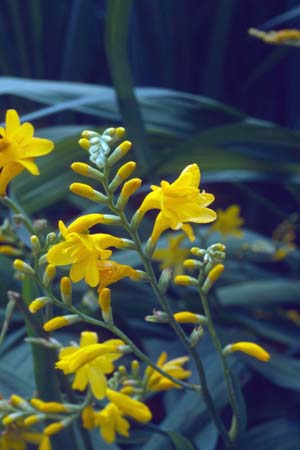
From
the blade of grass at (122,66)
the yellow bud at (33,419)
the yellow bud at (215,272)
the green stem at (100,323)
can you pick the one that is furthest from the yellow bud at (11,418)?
the blade of grass at (122,66)

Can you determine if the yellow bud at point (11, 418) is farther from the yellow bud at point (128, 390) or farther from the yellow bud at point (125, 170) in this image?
the yellow bud at point (125, 170)

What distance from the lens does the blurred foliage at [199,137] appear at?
1051mm

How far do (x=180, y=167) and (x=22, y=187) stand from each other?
27 centimetres

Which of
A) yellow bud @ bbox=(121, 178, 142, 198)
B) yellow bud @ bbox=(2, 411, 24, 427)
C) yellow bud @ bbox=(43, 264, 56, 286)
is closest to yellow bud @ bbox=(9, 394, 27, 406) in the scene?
yellow bud @ bbox=(2, 411, 24, 427)

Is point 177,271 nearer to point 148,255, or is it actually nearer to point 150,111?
point 150,111

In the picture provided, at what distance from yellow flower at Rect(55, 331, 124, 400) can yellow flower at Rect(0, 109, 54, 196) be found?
0.51ft

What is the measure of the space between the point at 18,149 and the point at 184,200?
166 millimetres

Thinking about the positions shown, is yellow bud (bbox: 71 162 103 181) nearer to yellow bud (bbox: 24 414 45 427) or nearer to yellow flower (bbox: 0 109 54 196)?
yellow flower (bbox: 0 109 54 196)

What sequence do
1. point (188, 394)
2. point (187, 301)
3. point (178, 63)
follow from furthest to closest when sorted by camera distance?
point (178, 63) < point (187, 301) < point (188, 394)

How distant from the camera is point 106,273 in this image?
24.2 inches

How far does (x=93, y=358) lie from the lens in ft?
2.13

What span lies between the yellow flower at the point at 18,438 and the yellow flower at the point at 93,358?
3.5 inches

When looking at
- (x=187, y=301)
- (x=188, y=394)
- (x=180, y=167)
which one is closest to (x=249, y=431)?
(x=188, y=394)

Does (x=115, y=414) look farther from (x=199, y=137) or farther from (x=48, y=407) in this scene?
(x=199, y=137)
